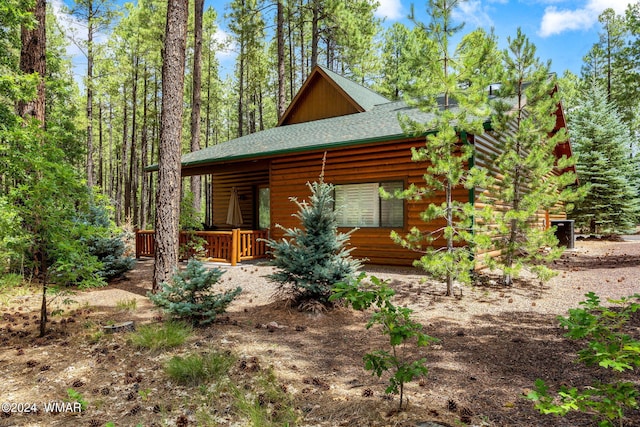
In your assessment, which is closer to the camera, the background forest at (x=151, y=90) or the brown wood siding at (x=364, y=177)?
the background forest at (x=151, y=90)

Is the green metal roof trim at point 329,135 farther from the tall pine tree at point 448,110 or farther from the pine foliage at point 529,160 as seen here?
the pine foliage at point 529,160

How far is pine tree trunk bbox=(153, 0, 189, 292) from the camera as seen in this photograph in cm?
665

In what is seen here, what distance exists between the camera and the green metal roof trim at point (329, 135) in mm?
9789

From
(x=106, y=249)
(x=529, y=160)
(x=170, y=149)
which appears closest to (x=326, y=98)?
(x=170, y=149)

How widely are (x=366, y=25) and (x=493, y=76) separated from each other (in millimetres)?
18503

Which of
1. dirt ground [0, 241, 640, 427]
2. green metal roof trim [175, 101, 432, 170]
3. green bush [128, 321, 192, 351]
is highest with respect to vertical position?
green metal roof trim [175, 101, 432, 170]

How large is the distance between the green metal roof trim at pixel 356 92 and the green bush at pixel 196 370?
41.1 feet

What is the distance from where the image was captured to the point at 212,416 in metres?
2.77

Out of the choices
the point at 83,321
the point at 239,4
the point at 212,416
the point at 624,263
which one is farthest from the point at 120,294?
the point at 239,4

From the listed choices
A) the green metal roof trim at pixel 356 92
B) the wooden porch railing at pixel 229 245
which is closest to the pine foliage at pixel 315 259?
the wooden porch railing at pixel 229 245

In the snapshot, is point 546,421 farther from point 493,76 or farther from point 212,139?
point 212,139

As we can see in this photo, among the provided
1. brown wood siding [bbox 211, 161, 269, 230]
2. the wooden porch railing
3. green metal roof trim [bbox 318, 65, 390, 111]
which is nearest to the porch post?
the wooden porch railing

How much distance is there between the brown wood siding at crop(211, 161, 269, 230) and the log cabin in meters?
0.04

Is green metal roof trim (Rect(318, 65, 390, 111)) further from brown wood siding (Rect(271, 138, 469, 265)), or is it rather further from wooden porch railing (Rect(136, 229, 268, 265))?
wooden porch railing (Rect(136, 229, 268, 265))
